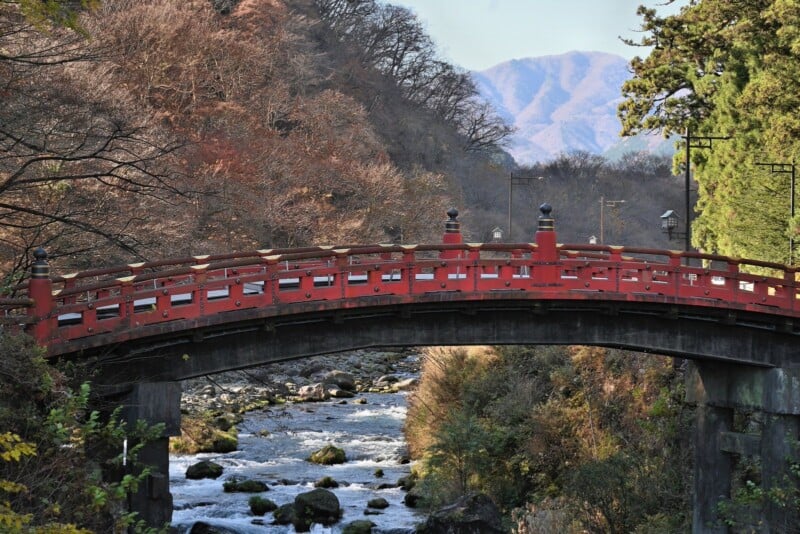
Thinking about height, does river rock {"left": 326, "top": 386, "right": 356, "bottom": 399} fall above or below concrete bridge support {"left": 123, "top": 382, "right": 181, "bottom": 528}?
above

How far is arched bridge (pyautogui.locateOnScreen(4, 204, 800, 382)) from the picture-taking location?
770 inches

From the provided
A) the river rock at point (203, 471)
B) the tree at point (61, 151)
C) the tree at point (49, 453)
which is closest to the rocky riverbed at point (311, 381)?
the river rock at point (203, 471)

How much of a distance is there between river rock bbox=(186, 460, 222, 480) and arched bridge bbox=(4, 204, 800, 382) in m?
8.77

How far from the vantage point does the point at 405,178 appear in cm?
6956

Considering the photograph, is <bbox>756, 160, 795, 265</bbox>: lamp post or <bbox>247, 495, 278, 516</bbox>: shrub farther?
<bbox>756, 160, 795, 265</bbox>: lamp post

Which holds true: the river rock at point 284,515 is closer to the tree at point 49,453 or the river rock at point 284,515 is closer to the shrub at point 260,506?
the shrub at point 260,506

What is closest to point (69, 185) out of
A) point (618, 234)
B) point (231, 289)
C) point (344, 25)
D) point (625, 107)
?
point (231, 289)

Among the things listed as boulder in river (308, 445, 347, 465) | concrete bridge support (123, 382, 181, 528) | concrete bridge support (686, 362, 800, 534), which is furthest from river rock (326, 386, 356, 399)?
concrete bridge support (123, 382, 181, 528)

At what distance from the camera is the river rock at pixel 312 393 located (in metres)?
43.6

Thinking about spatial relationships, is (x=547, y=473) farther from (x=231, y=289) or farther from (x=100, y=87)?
(x=100, y=87)

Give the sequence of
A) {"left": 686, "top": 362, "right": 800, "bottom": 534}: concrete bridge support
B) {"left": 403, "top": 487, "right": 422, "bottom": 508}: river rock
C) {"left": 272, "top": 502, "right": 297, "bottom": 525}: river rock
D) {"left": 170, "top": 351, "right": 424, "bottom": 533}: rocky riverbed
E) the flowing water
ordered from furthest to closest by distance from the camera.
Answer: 1. {"left": 403, "top": 487, "right": 422, "bottom": 508}: river rock
2. {"left": 170, "top": 351, "right": 424, "bottom": 533}: rocky riverbed
3. the flowing water
4. {"left": 272, "top": 502, "right": 297, "bottom": 525}: river rock
5. {"left": 686, "top": 362, "right": 800, "bottom": 534}: concrete bridge support

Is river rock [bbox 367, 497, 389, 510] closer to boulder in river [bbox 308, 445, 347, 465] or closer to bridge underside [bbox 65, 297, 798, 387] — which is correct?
boulder in river [bbox 308, 445, 347, 465]

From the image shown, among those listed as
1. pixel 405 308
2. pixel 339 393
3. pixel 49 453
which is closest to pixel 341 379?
pixel 339 393

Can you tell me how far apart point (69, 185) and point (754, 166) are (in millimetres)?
22953
